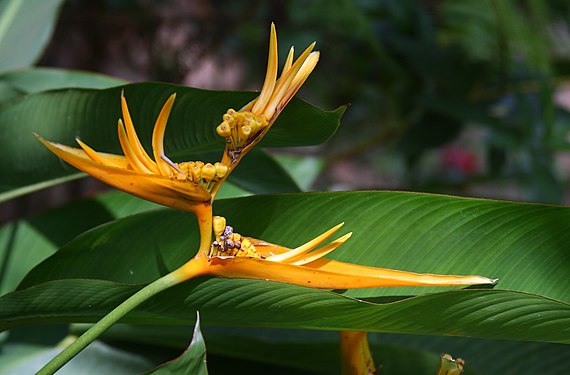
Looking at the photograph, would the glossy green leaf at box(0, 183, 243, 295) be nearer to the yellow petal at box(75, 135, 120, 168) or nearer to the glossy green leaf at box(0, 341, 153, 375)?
the glossy green leaf at box(0, 341, 153, 375)

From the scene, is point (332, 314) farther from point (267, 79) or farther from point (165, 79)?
point (165, 79)

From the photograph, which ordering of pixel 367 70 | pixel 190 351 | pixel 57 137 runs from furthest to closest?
pixel 367 70 < pixel 57 137 < pixel 190 351

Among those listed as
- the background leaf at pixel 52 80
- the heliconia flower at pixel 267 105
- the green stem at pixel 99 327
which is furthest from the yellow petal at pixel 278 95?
the background leaf at pixel 52 80

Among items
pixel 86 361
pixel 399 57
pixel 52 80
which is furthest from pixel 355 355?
pixel 399 57

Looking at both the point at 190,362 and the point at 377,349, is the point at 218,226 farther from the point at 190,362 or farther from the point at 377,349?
the point at 377,349

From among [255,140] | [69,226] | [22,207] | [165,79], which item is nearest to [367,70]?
[165,79]

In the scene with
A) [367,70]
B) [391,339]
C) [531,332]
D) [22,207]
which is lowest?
[22,207]

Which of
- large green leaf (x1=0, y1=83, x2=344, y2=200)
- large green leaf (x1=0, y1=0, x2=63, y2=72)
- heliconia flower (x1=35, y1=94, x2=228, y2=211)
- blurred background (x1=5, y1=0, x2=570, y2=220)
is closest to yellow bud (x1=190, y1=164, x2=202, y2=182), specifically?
heliconia flower (x1=35, y1=94, x2=228, y2=211)
